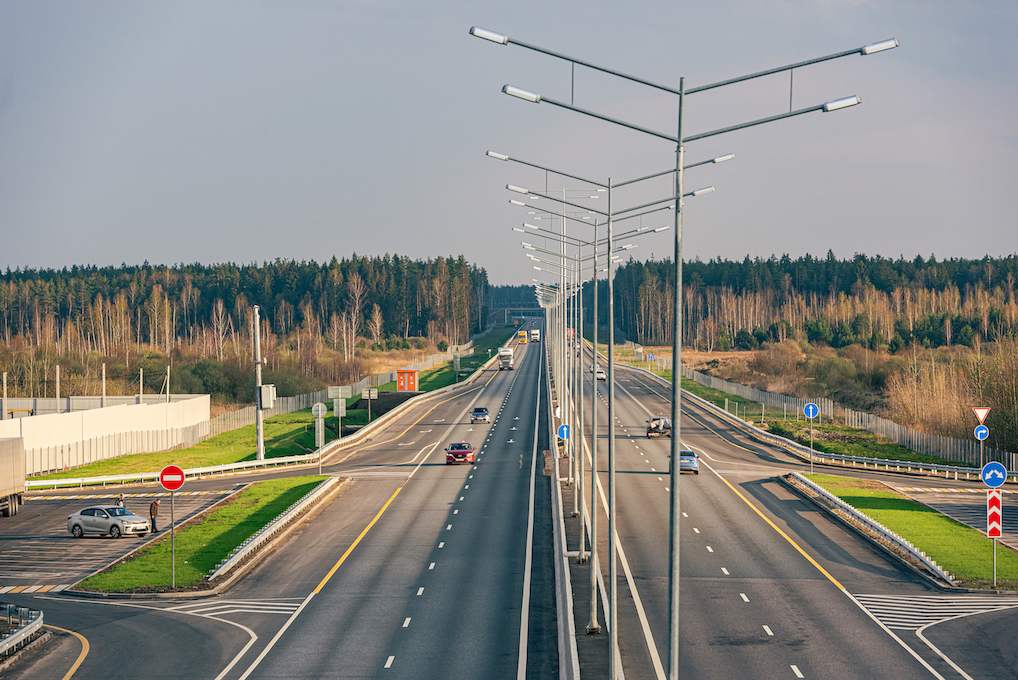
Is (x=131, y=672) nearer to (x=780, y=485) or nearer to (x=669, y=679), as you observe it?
(x=669, y=679)

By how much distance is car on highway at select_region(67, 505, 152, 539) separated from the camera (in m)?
41.4

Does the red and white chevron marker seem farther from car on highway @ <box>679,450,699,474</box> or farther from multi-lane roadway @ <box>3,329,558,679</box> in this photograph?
car on highway @ <box>679,450,699,474</box>

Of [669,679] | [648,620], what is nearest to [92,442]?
[648,620]

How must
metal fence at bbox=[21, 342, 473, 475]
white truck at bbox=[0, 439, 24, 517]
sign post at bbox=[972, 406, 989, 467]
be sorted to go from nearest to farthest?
sign post at bbox=[972, 406, 989, 467], white truck at bbox=[0, 439, 24, 517], metal fence at bbox=[21, 342, 473, 475]

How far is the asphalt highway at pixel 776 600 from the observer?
23.7 meters

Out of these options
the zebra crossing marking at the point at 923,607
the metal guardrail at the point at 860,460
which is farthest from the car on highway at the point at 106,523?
the metal guardrail at the point at 860,460

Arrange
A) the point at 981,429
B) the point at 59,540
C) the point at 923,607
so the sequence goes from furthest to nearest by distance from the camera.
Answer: the point at 981,429, the point at 59,540, the point at 923,607

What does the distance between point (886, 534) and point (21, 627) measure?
1217 inches

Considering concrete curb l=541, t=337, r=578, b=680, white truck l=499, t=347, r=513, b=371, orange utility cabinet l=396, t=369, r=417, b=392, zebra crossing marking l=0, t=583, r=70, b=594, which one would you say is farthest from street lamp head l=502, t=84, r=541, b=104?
white truck l=499, t=347, r=513, b=371

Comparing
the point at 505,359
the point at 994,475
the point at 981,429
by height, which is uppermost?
the point at 505,359

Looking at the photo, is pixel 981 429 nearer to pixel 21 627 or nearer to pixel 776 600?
pixel 776 600

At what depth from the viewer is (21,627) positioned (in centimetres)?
2608

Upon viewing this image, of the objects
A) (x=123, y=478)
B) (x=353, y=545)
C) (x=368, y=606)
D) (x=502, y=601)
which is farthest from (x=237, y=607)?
(x=123, y=478)

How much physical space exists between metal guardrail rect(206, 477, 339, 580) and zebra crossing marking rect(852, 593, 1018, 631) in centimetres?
2172
